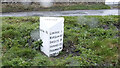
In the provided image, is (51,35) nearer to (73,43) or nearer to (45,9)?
(73,43)

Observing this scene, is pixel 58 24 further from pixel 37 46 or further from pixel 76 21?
pixel 76 21

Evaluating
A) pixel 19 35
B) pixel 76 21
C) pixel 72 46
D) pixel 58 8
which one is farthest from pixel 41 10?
pixel 72 46

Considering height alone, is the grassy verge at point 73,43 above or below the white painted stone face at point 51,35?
below

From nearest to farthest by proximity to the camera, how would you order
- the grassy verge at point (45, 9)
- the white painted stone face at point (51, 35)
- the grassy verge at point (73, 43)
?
the grassy verge at point (73, 43) < the white painted stone face at point (51, 35) < the grassy verge at point (45, 9)

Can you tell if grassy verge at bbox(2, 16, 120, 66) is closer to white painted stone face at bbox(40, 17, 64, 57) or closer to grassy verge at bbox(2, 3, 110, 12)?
white painted stone face at bbox(40, 17, 64, 57)

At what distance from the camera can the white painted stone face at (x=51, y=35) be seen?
4.84 metres

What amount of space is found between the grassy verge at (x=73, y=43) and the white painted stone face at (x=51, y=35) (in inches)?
6.9

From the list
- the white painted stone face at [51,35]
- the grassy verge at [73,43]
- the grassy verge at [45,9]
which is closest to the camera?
the grassy verge at [73,43]

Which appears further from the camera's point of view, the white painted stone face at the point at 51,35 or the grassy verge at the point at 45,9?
the grassy verge at the point at 45,9

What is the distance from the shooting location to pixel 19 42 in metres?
5.67

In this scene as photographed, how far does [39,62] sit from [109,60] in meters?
1.71

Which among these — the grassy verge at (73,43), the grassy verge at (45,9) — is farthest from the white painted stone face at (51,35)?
the grassy verge at (45,9)

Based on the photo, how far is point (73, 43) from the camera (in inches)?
225

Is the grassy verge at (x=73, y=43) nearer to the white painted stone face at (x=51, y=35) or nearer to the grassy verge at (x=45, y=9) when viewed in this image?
the white painted stone face at (x=51, y=35)
